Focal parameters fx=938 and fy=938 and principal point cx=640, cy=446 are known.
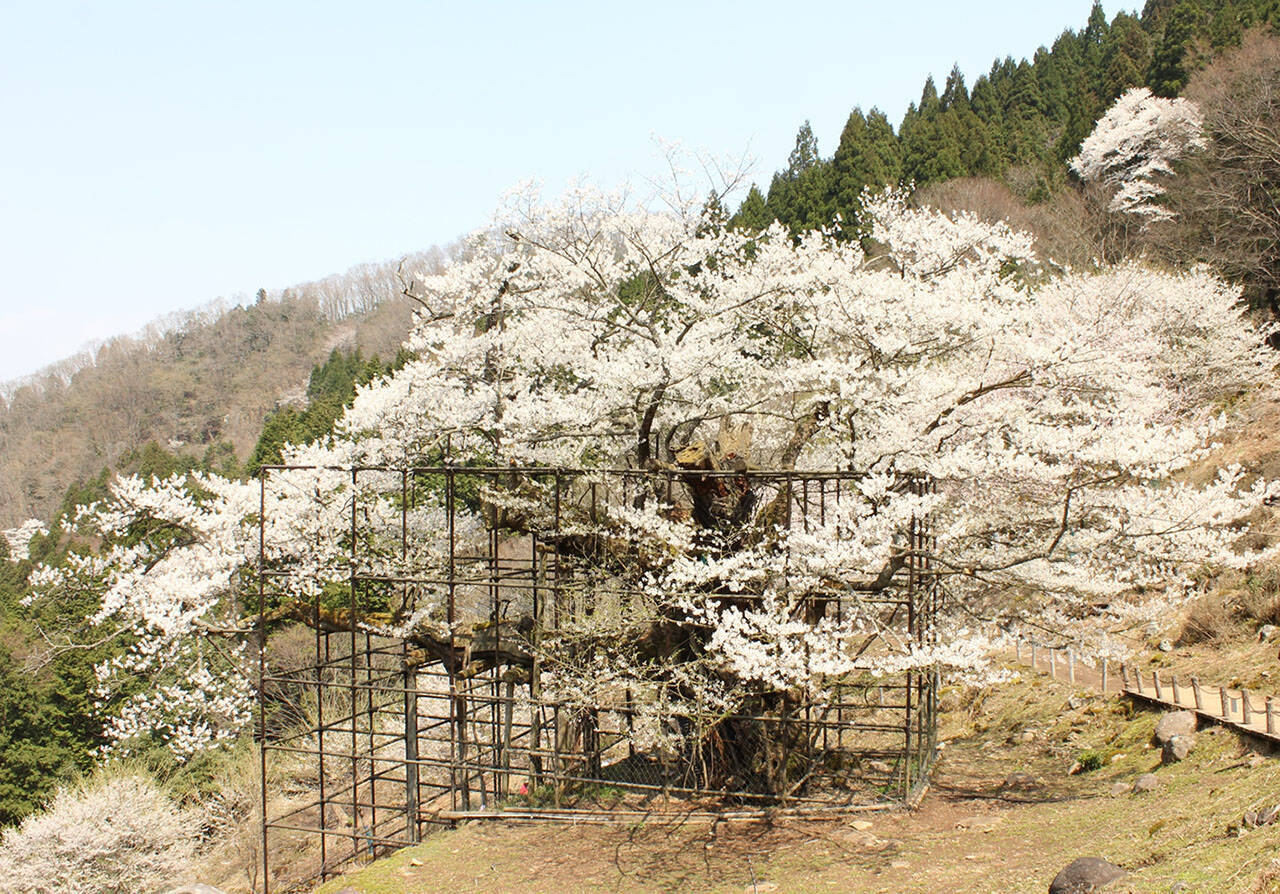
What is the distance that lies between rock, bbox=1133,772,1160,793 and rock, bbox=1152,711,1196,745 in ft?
1.99

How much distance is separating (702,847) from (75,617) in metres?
23.6

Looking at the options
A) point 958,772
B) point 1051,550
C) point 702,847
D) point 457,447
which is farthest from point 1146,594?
point 457,447

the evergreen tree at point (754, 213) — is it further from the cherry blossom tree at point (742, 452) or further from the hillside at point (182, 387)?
the hillside at point (182, 387)

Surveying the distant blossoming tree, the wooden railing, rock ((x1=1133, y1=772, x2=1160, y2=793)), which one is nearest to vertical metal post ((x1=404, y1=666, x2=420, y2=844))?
the wooden railing

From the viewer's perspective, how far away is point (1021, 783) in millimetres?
10570

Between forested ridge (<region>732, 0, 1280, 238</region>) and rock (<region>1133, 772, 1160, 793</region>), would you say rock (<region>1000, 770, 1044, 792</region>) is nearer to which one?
rock (<region>1133, 772, 1160, 793</region>)

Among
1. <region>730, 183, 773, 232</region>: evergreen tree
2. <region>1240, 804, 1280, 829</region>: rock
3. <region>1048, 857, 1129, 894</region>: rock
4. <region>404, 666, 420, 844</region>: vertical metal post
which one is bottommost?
<region>404, 666, 420, 844</region>: vertical metal post

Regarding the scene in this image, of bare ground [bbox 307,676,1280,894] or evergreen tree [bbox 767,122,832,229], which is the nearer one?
bare ground [bbox 307,676,1280,894]

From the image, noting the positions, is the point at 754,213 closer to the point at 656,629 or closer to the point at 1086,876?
the point at 656,629

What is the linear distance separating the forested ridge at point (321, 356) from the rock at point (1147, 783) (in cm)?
1318

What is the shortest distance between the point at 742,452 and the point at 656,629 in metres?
2.52

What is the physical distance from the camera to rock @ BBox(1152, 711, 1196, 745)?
9.58 m

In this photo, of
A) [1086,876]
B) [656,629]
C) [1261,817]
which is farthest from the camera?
[656,629]

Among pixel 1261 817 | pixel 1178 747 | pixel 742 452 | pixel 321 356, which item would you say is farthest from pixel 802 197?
pixel 321 356
